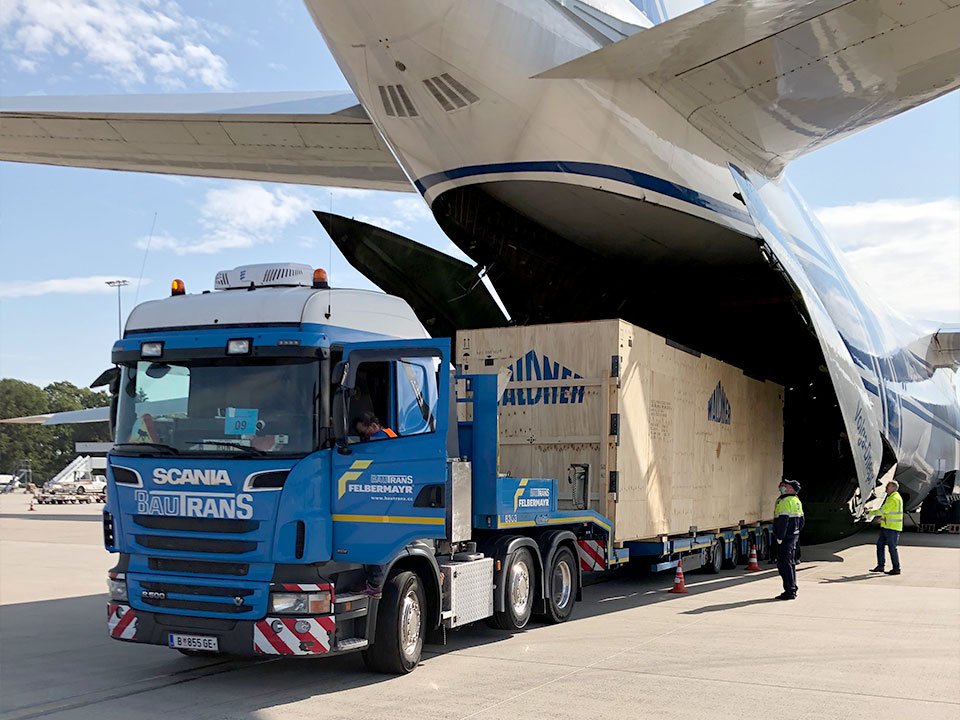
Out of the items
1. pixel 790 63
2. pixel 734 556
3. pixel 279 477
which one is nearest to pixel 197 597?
pixel 279 477

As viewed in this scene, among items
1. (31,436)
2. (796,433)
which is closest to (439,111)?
(796,433)

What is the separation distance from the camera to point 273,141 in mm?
16484

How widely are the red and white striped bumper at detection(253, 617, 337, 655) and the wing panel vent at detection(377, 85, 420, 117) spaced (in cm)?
725

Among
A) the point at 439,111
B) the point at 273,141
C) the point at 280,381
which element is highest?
the point at 273,141

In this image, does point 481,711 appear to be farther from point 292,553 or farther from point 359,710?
point 292,553

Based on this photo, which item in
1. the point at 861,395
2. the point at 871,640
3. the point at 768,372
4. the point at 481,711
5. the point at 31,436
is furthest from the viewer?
the point at 31,436

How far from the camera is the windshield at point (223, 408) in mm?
7074

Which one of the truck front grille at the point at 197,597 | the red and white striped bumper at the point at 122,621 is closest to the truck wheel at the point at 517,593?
the truck front grille at the point at 197,597

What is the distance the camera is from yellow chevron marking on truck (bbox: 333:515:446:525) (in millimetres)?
7254

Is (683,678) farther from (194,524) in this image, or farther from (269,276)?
(269,276)

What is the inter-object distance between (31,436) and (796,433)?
9788 cm

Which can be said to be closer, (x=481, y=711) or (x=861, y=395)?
(x=481, y=711)

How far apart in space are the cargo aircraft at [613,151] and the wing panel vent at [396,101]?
5 cm

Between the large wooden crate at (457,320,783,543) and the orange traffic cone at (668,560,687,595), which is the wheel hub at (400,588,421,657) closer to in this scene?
the large wooden crate at (457,320,783,543)
